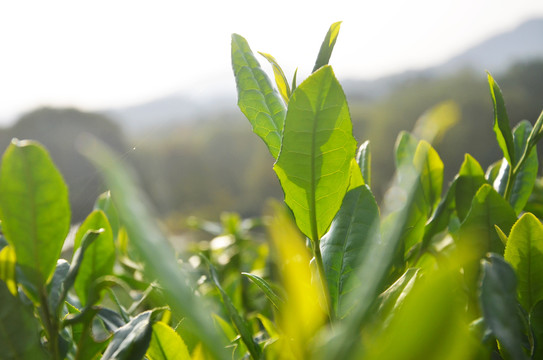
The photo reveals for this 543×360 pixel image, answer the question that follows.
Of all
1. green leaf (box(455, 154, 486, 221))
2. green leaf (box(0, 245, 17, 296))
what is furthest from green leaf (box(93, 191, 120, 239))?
green leaf (box(455, 154, 486, 221))

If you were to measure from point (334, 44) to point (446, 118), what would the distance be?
14 cm

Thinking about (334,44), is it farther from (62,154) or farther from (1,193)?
(62,154)

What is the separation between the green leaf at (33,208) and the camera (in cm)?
27

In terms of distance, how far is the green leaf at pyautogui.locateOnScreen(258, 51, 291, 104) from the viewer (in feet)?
1.23

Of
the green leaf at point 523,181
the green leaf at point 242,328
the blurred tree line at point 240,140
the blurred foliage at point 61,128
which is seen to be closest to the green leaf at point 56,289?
the green leaf at point 242,328

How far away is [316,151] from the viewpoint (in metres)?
0.30

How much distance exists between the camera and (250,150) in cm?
494

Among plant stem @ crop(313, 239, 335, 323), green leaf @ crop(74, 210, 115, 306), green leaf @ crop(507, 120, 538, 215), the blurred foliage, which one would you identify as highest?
green leaf @ crop(74, 210, 115, 306)

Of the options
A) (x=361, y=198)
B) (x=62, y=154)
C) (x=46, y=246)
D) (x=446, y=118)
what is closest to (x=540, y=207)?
(x=361, y=198)

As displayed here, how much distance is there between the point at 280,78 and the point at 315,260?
15 cm

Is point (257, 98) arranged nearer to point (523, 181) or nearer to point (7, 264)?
point (7, 264)

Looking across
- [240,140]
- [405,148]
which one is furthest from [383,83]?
[405,148]

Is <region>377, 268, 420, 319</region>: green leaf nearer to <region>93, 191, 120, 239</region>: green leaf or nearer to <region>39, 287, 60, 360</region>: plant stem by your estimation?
<region>39, 287, 60, 360</region>: plant stem

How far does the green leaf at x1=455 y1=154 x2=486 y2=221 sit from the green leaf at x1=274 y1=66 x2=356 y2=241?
0.65 ft
